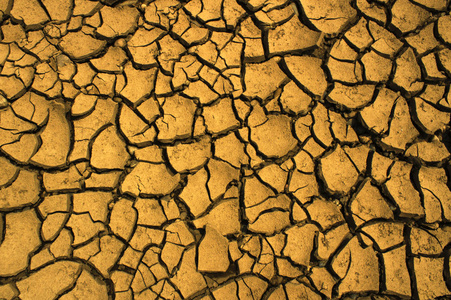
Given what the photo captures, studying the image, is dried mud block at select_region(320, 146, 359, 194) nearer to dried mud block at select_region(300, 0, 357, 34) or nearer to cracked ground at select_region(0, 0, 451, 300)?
cracked ground at select_region(0, 0, 451, 300)

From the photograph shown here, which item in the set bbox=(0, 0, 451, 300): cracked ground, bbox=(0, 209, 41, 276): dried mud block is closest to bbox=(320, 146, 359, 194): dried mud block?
bbox=(0, 0, 451, 300): cracked ground

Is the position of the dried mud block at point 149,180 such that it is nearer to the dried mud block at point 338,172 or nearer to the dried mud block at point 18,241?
the dried mud block at point 18,241

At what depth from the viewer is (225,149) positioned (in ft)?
7.13

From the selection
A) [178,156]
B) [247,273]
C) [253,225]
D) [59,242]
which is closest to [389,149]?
[253,225]

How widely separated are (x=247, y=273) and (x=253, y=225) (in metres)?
0.28

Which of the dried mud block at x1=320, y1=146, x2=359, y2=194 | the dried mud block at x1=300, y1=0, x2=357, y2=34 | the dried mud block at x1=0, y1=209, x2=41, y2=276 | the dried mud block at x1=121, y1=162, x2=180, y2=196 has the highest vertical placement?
the dried mud block at x1=300, y1=0, x2=357, y2=34

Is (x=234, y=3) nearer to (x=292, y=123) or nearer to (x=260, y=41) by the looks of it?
(x=260, y=41)

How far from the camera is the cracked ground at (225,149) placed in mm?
1944

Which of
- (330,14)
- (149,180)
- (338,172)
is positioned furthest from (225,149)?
(330,14)

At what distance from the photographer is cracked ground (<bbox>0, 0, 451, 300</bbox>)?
1944mm

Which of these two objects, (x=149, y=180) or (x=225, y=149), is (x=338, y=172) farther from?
(x=149, y=180)

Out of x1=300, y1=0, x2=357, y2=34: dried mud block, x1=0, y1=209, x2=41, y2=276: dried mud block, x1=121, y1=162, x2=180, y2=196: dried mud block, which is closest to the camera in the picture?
x1=0, y1=209, x2=41, y2=276: dried mud block

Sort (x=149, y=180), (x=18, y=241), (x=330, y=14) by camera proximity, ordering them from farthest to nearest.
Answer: (x=330, y=14), (x=149, y=180), (x=18, y=241)

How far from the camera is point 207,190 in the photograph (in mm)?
2092
